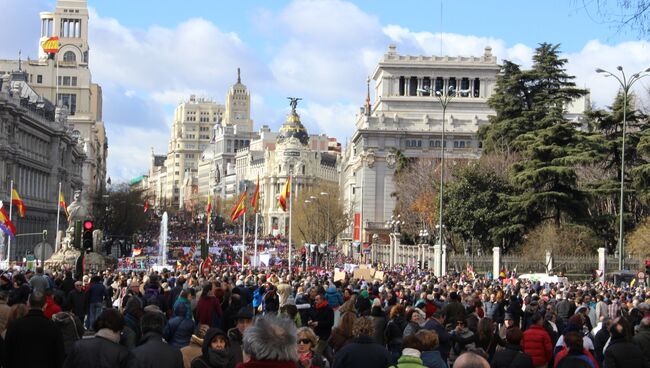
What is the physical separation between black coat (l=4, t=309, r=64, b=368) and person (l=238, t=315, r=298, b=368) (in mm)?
4517

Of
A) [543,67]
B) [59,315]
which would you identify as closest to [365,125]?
[543,67]

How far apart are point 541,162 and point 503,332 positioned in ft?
160

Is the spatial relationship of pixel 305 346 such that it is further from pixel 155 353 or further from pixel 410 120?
pixel 410 120

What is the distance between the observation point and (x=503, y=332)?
55.3ft

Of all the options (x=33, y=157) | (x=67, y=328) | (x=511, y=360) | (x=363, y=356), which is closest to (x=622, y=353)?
(x=511, y=360)

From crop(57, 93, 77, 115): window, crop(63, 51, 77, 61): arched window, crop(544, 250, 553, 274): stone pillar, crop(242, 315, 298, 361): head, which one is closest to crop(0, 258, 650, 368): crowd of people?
crop(242, 315, 298, 361): head

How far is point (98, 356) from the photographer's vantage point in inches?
434

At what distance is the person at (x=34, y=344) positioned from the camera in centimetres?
1234

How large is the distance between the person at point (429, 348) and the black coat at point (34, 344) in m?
3.40

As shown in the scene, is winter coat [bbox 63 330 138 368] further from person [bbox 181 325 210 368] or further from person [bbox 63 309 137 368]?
person [bbox 181 325 210 368]

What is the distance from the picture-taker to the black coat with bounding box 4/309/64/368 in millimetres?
12336

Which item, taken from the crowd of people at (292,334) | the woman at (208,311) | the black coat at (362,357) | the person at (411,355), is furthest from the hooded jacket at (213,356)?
the woman at (208,311)

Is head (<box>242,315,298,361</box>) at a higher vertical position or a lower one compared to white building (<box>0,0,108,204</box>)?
lower

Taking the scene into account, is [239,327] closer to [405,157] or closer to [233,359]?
[233,359]
